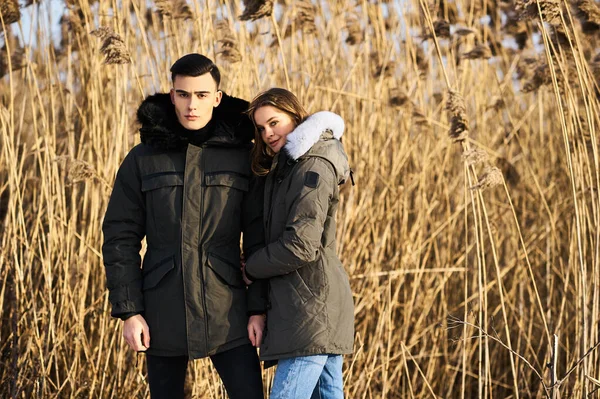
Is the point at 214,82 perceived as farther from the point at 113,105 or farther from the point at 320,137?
the point at 113,105

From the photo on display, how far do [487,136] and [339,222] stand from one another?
1170 mm

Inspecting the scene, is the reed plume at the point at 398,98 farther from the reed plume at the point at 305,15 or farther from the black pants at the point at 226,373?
the black pants at the point at 226,373

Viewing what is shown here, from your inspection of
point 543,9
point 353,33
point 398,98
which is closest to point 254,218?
point 543,9

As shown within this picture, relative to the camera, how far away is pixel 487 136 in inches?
165

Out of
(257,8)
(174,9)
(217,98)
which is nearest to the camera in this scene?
(217,98)

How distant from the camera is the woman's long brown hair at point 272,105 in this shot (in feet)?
6.98

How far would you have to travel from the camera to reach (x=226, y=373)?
84.7 inches

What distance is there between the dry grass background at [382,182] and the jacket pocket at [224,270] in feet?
2.47

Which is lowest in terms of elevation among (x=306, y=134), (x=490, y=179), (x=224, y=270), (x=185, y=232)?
(x=224, y=270)

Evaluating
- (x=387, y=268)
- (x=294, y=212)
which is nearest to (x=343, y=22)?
(x=387, y=268)

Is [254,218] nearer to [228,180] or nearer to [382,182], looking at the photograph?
[228,180]

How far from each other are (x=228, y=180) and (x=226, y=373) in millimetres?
511

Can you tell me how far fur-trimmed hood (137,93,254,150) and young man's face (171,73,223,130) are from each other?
0.03 meters

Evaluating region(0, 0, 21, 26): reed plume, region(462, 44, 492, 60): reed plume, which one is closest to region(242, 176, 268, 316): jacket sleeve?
region(0, 0, 21, 26): reed plume
